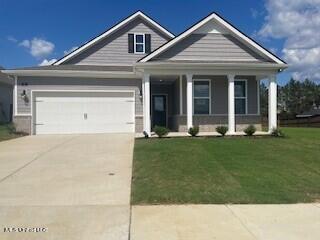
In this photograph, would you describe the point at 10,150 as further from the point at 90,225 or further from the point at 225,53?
the point at 225,53

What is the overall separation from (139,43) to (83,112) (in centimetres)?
618

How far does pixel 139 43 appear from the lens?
83.3 feet

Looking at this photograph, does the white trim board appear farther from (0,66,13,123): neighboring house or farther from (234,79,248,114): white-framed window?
(0,66,13,123): neighboring house

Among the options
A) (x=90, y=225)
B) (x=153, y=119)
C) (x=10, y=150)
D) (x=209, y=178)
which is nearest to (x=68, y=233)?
(x=90, y=225)

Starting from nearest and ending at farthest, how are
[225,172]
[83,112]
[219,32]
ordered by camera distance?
[225,172]
[219,32]
[83,112]

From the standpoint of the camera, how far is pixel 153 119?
2372 cm

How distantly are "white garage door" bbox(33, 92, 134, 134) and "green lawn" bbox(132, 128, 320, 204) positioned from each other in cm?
642

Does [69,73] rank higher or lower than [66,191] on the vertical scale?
higher

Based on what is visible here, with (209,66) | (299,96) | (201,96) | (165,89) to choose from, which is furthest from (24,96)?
(299,96)

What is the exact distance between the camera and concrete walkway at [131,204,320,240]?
20.6ft

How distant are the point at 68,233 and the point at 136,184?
3.31 meters

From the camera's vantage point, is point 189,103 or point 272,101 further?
point 272,101

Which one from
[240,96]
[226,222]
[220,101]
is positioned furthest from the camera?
[240,96]

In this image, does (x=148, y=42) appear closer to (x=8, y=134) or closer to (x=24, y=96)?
(x=24, y=96)
